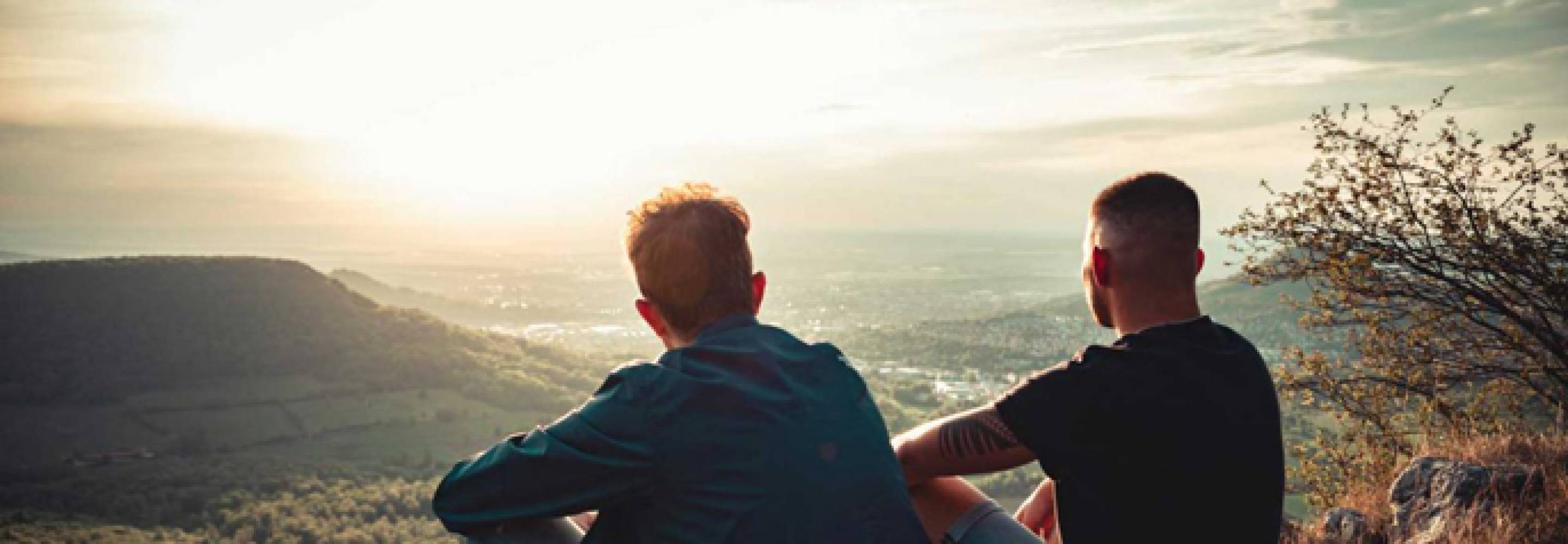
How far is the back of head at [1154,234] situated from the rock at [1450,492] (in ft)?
11.2

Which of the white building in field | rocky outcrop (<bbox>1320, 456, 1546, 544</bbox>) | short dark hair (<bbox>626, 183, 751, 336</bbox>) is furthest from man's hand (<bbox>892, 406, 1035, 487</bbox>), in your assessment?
the white building in field

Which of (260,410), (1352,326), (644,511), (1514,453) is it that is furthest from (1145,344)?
(260,410)

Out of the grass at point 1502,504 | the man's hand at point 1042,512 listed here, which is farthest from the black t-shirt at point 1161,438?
the grass at point 1502,504

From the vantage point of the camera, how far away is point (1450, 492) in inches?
212

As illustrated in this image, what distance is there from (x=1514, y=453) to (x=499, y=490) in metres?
6.57

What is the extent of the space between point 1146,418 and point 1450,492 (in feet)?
13.6

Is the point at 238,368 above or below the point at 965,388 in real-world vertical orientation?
above

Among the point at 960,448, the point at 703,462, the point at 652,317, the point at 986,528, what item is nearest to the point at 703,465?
the point at 703,462

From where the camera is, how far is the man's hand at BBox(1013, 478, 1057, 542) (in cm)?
333

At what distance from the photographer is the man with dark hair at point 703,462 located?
233 cm

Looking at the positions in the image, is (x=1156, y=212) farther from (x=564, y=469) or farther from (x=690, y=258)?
(x=564, y=469)

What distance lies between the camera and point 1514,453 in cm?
612

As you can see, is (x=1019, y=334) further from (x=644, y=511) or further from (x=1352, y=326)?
(x=644, y=511)

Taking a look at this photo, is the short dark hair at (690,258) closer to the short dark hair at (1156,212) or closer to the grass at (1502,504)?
the short dark hair at (1156,212)
